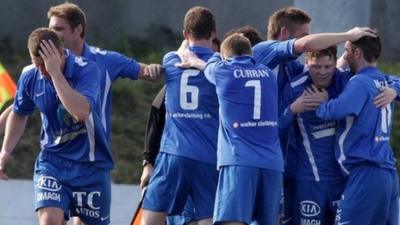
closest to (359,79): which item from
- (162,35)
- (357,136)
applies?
(357,136)

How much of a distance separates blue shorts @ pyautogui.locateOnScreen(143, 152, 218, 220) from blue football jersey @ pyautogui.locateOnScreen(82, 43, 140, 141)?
0.48 metres

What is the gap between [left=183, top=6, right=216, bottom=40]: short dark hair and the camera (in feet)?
32.7

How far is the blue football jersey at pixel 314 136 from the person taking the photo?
9.88 m

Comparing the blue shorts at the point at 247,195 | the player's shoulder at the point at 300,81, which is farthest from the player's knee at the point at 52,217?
the player's shoulder at the point at 300,81

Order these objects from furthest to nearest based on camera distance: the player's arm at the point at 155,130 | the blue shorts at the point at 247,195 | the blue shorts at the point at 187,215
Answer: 1. the player's arm at the point at 155,130
2. the blue shorts at the point at 187,215
3. the blue shorts at the point at 247,195

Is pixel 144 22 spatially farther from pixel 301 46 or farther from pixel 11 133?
pixel 301 46

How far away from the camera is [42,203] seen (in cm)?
970

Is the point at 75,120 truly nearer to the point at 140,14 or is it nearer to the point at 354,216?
the point at 354,216

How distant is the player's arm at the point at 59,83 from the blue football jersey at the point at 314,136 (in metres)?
1.41

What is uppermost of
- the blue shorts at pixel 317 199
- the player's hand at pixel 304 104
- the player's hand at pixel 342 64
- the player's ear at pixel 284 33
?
the player's ear at pixel 284 33

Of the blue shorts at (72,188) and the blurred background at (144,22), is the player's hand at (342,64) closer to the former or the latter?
the blue shorts at (72,188)

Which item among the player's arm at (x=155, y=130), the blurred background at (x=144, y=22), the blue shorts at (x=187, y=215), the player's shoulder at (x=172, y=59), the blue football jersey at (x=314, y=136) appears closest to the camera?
the blue football jersey at (x=314, y=136)

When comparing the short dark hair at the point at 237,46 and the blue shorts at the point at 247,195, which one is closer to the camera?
the blue shorts at the point at 247,195

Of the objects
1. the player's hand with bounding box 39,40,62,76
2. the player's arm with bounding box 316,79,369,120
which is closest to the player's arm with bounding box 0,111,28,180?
the player's hand with bounding box 39,40,62,76
